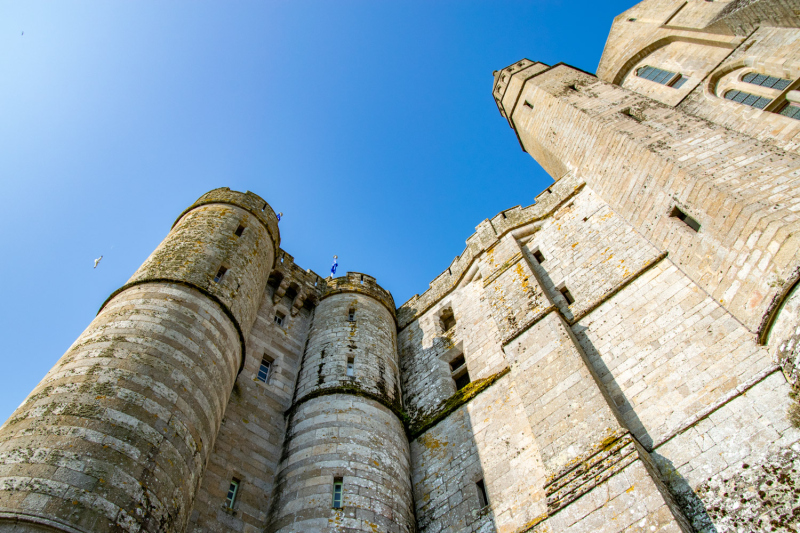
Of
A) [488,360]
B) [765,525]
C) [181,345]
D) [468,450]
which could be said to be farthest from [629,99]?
[181,345]

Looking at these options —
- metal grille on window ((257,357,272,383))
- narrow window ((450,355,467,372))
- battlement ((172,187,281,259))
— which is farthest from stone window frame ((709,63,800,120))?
metal grille on window ((257,357,272,383))

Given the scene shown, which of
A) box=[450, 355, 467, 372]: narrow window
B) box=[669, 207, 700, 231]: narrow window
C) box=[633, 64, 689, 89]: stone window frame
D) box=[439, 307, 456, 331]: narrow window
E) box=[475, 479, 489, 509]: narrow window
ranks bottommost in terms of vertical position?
box=[475, 479, 489, 509]: narrow window

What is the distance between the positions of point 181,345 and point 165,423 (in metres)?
1.59

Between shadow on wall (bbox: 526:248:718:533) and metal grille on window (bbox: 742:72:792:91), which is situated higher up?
metal grille on window (bbox: 742:72:792:91)

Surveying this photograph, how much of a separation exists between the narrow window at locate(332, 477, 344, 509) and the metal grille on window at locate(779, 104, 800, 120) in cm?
1331

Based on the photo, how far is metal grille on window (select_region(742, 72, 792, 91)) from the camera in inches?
517

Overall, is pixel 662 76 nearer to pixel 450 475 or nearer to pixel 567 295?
pixel 567 295

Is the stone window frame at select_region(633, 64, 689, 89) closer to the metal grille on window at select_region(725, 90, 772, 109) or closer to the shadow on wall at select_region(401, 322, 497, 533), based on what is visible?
the metal grille on window at select_region(725, 90, 772, 109)

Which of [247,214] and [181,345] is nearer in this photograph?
[181,345]

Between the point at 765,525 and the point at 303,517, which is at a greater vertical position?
the point at 303,517

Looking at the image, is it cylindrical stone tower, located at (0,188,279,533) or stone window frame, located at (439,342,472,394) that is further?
stone window frame, located at (439,342,472,394)

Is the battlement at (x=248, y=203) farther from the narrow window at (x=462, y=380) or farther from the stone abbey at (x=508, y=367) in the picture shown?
the narrow window at (x=462, y=380)

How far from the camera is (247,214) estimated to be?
1352cm

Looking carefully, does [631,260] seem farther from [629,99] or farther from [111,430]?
[111,430]
